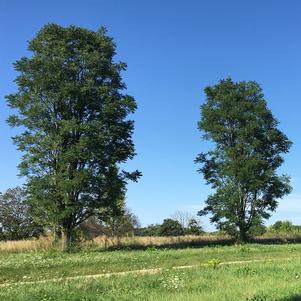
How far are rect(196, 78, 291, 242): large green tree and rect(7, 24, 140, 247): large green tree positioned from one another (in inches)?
574

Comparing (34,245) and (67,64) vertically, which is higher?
(67,64)

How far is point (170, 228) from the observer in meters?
91.4

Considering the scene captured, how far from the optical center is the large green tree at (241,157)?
50.7 metres

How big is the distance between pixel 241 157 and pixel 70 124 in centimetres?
2030

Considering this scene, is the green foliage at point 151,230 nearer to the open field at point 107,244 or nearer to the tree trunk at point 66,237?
the open field at point 107,244

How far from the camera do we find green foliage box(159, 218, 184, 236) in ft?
289

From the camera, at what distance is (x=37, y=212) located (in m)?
37.3

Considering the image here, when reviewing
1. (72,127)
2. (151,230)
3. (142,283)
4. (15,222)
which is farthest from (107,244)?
(151,230)

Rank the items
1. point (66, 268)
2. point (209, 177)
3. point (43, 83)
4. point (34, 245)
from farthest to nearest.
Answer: point (209, 177)
point (34, 245)
point (43, 83)
point (66, 268)

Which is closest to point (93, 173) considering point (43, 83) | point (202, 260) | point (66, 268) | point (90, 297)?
point (43, 83)

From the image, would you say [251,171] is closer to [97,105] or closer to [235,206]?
[235,206]

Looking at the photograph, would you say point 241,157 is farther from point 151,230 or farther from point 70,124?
point 151,230

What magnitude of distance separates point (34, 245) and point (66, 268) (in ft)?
65.3

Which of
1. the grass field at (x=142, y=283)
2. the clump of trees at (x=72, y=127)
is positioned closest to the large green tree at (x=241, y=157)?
the clump of trees at (x=72, y=127)
